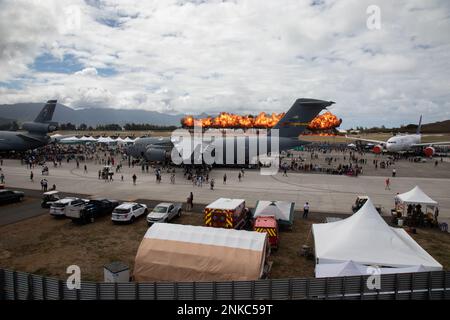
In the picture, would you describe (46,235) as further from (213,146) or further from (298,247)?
(213,146)

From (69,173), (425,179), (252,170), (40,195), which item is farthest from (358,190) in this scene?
(69,173)

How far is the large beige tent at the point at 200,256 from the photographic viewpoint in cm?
1151

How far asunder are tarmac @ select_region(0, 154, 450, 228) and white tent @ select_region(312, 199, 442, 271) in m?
9.89

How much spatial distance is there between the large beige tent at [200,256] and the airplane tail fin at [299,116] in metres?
28.7

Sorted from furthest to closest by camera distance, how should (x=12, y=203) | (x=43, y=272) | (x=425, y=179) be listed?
(x=425, y=179), (x=12, y=203), (x=43, y=272)

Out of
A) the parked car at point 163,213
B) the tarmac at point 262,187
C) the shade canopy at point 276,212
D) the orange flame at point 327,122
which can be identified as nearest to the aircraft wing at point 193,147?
the tarmac at point 262,187

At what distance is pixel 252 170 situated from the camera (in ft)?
153

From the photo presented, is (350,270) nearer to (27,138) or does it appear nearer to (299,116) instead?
(299,116)

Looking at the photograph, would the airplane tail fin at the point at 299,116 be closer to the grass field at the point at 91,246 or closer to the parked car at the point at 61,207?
the grass field at the point at 91,246

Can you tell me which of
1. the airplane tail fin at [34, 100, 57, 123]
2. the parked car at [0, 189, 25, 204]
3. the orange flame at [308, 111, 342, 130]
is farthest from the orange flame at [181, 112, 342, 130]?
the parked car at [0, 189, 25, 204]

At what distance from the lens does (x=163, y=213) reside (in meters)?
20.3

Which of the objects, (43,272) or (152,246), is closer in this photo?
(152,246)

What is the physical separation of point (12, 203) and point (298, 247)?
77.1 ft
